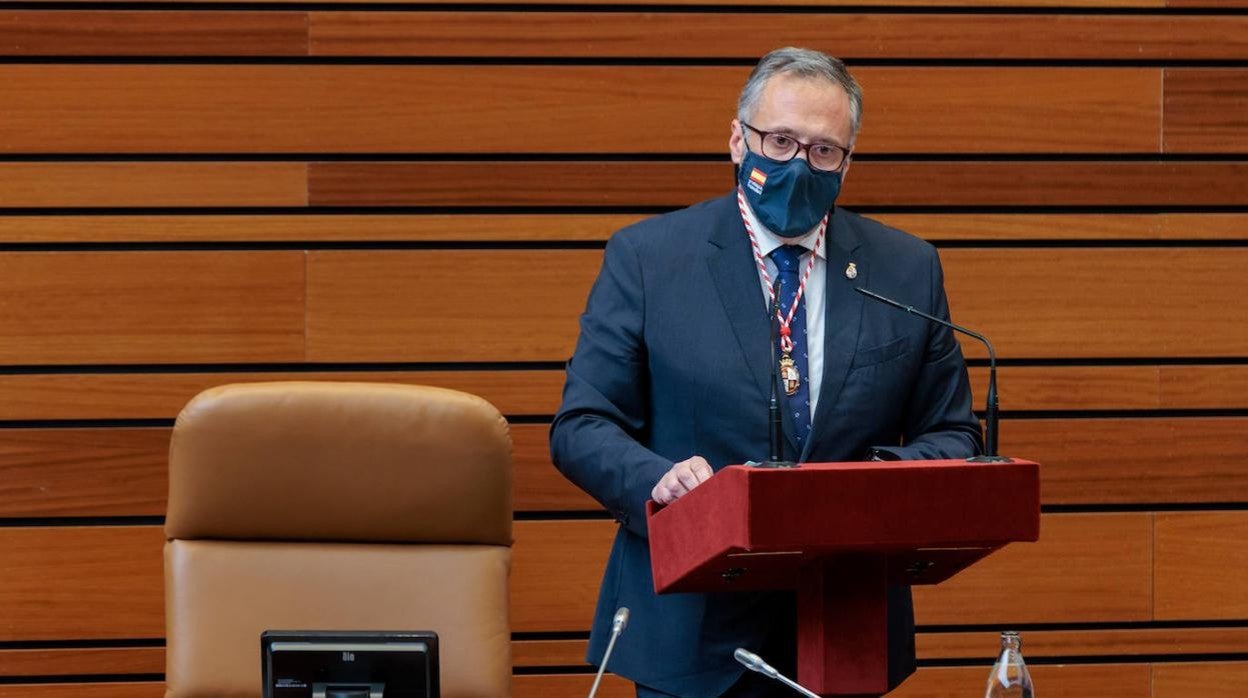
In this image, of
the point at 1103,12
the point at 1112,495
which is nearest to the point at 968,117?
the point at 1103,12

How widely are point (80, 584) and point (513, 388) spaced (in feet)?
3.53

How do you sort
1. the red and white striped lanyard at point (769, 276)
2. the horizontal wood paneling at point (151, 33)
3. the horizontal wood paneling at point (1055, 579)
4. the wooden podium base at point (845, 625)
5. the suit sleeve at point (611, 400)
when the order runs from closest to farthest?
the wooden podium base at point (845, 625)
the suit sleeve at point (611, 400)
the red and white striped lanyard at point (769, 276)
the horizontal wood paneling at point (151, 33)
the horizontal wood paneling at point (1055, 579)

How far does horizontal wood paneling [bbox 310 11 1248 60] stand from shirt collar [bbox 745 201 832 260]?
4.43ft

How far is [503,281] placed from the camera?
11.5 feet

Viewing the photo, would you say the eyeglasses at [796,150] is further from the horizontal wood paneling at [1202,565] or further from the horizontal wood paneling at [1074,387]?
the horizontal wood paneling at [1202,565]

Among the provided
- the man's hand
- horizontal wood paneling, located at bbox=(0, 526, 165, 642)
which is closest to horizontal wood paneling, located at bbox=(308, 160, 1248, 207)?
horizontal wood paneling, located at bbox=(0, 526, 165, 642)

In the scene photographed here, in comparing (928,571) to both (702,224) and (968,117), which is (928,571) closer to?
(702,224)

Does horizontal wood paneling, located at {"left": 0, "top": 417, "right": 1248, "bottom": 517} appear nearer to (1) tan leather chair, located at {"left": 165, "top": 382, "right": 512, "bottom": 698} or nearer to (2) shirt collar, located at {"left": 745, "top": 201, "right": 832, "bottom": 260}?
(1) tan leather chair, located at {"left": 165, "top": 382, "right": 512, "bottom": 698}

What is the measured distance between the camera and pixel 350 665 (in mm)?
1777

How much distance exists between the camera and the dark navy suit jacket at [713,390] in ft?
7.07

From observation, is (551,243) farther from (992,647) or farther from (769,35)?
(992,647)

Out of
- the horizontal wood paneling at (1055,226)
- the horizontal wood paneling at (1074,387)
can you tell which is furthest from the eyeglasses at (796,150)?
the horizontal wood paneling at (1074,387)

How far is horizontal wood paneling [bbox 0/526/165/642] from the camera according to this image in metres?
3.43

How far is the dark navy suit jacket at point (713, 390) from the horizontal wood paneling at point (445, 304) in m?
1.16
